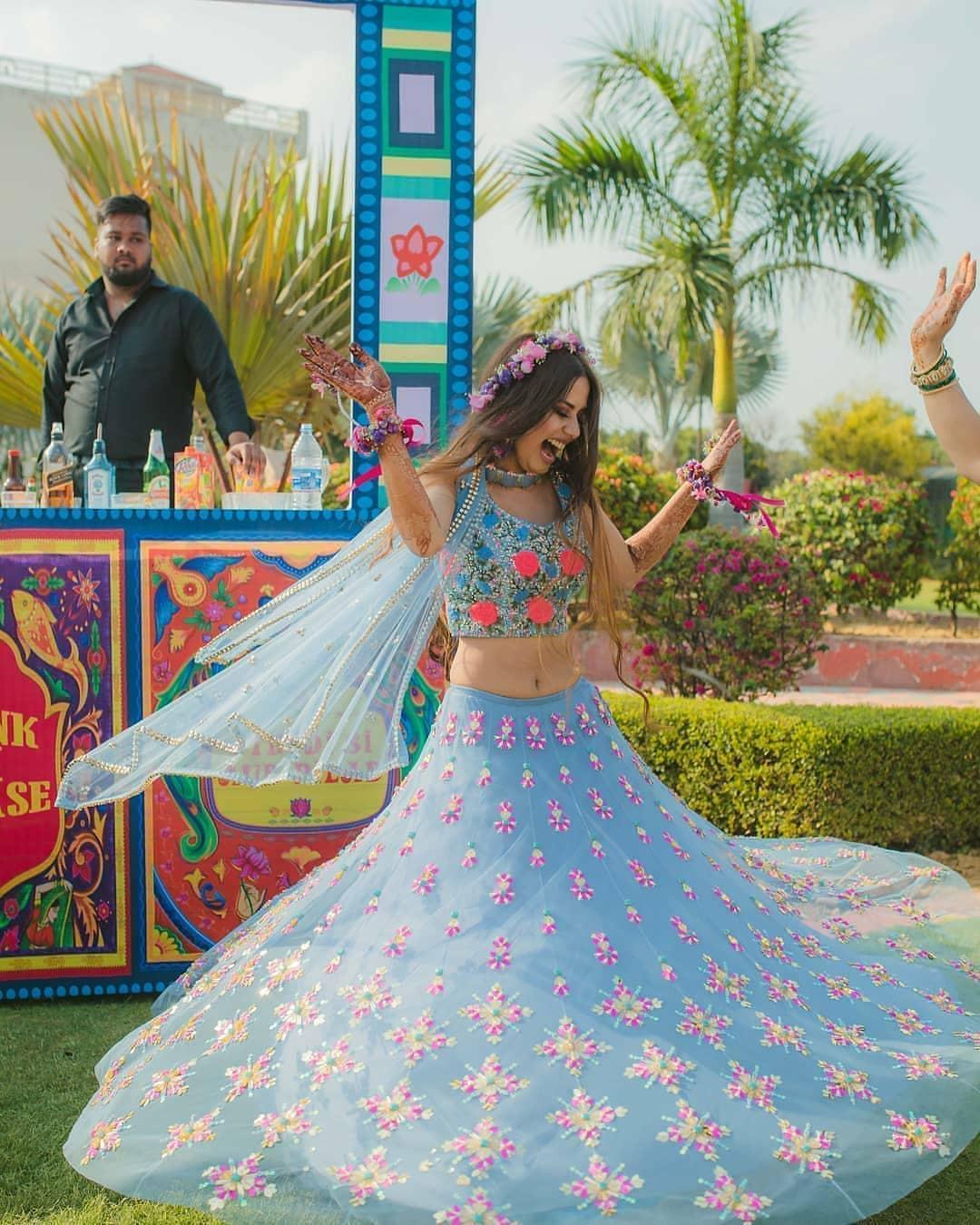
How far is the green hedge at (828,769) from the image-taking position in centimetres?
559

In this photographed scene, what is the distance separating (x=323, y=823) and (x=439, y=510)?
1496mm

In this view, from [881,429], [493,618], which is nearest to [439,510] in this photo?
[493,618]

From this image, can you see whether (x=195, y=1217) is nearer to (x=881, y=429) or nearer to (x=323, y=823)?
(x=323, y=823)

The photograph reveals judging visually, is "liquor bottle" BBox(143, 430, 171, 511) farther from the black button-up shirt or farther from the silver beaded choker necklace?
the silver beaded choker necklace

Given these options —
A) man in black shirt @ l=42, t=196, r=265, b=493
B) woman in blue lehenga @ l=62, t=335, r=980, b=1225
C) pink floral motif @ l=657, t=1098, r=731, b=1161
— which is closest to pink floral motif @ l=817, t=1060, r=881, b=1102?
woman in blue lehenga @ l=62, t=335, r=980, b=1225

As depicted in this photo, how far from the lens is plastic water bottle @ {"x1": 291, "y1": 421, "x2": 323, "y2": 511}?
13.6 ft

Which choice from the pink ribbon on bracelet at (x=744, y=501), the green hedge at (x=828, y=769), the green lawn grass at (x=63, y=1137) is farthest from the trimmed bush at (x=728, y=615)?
the green lawn grass at (x=63, y=1137)

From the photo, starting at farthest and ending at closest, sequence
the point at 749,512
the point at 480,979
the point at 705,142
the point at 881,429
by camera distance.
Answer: the point at 881,429 < the point at 705,142 < the point at 749,512 < the point at 480,979

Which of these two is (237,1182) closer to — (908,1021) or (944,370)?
(908,1021)

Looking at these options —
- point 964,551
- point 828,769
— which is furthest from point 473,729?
point 964,551

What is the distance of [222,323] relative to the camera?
815cm

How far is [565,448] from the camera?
124 inches

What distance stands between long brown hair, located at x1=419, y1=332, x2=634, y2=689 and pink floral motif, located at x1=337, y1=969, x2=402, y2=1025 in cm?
87

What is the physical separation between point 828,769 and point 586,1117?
337cm
